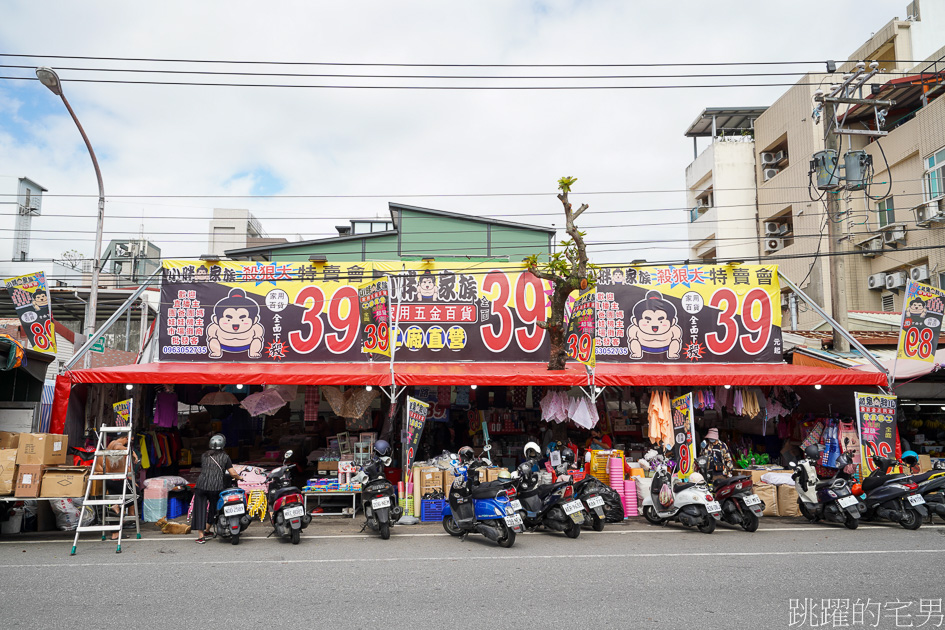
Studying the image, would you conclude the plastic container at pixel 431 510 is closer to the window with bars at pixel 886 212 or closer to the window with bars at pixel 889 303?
the window with bars at pixel 886 212

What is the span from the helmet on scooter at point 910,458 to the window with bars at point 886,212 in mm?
12759

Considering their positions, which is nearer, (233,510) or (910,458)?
(233,510)

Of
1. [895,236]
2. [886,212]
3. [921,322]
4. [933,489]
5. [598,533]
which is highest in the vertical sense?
[886,212]

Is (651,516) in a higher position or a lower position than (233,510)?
lower

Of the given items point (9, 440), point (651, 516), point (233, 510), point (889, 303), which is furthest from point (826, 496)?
point (889, 303)

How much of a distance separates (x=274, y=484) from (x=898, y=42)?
87.6ft

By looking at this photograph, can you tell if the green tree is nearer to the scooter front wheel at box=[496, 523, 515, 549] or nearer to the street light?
the scooter front wheel at box=[496, 523, 515, 549]

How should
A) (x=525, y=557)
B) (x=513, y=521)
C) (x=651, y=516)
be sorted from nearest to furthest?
(x=525, y=557) < (x=513, y=521) < (x=651, y=516)

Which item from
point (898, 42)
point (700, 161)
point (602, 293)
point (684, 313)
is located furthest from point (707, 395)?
point (700, 161)

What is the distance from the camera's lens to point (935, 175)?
64.4 ft

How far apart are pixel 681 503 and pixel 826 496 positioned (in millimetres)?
2544

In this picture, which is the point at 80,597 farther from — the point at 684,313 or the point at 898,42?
the point at 898,42

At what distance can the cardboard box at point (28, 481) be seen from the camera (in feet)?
31.6

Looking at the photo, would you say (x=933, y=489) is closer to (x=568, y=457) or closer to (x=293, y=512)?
(x=568, y=457)
